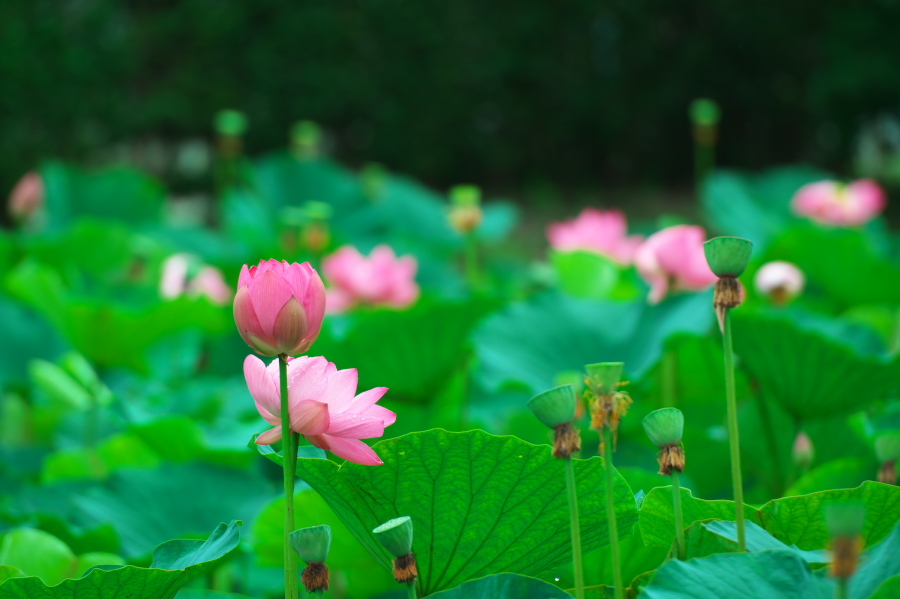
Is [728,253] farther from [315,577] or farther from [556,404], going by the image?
[315,577]

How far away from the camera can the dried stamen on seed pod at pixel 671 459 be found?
39cm

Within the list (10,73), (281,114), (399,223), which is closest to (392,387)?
(399,223)

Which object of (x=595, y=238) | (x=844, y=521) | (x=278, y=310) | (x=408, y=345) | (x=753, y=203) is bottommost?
(x=844, y=521)

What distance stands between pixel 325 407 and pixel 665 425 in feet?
0.49

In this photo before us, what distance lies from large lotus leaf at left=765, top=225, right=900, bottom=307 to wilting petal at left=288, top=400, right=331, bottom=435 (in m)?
1.06

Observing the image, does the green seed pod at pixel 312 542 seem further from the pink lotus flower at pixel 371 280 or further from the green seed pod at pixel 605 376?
the pink lotus flower at pixel 371 280

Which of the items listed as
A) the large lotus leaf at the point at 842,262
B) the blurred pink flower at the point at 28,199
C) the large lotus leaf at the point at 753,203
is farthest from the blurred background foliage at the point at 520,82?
the large lotus leaf at the point at 842,262

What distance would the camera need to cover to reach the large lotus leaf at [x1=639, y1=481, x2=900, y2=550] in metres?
0.45

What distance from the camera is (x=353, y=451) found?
44cm

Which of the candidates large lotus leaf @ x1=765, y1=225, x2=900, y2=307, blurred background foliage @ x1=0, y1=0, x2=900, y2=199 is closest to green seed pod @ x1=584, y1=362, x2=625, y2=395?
large lotus leaf @ x1=765, y1=225, x2=900, y2=307

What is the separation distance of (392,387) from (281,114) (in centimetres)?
560

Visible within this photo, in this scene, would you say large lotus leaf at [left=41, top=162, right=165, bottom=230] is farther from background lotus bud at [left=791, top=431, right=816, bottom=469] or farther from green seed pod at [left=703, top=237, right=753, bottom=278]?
green seed pod at [left=703, top=237, right=753, bottom=278]

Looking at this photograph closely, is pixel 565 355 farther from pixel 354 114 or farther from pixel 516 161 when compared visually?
pixel 516 161

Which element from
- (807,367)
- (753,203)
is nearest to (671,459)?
(807,367)
